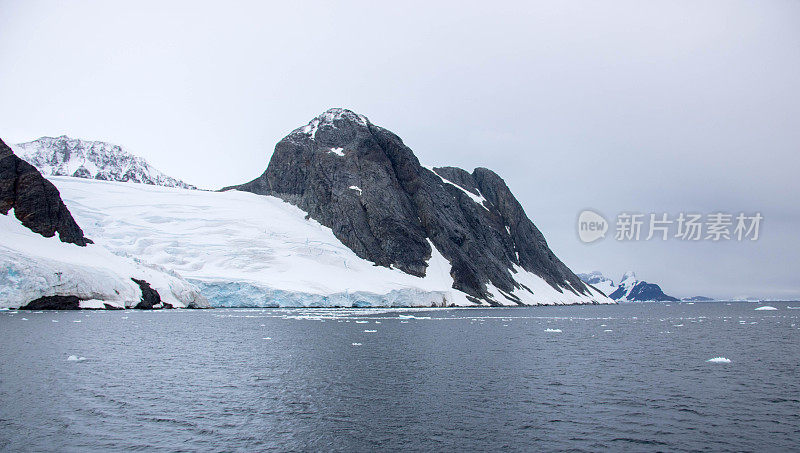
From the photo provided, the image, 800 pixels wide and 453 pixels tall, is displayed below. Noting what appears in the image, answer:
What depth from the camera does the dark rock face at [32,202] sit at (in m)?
84.4

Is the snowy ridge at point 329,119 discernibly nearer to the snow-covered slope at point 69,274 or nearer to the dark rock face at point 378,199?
the dark rock face at point 378,199

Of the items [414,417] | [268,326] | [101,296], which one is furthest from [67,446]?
[101,296]

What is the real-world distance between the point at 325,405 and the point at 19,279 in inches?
2573

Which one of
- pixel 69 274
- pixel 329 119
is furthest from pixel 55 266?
pixel 329 119

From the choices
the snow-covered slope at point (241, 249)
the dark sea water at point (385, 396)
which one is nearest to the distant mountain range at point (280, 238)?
the snow-covered slope at point (241, 249)

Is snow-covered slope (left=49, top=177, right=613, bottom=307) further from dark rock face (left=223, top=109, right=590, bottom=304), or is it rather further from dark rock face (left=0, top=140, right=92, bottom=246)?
dark rock face (left=0, top=140, right=92, bottom=246)

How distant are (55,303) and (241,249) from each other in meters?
49.3

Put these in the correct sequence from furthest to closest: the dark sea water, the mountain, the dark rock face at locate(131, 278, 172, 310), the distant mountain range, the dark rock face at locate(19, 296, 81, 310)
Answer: the dark rock face at locate(131, 278, 172, 310)
the distant mountain range
the dark rock face at locate(19, 296, 81, 310)
the mountain
the dark sea water

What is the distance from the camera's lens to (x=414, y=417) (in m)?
19.5

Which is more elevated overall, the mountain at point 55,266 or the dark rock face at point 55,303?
the mountain at point 55,266

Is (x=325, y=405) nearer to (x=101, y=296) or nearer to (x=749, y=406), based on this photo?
(x=749, y=406)

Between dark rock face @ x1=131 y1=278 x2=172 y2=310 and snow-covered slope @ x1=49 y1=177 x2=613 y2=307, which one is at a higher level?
snow-covered slope @ x1=49 y1=177 x2=613 y2=307

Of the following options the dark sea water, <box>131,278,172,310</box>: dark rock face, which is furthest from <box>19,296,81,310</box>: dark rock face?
the dark sea water

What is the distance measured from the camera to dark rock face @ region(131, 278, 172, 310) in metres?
82.8
